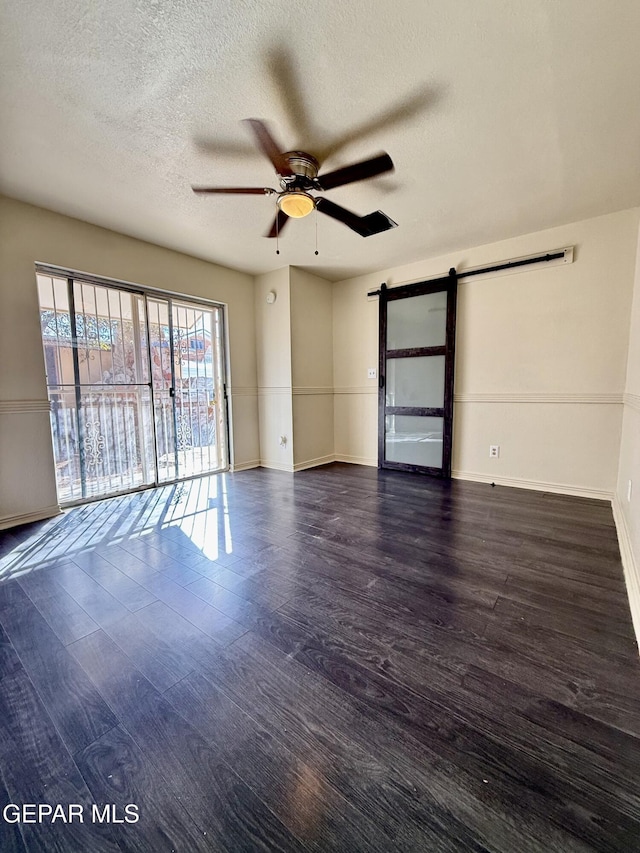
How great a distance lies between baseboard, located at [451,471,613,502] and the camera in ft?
10.5

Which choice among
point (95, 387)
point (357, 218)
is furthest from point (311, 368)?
point (95, 387)

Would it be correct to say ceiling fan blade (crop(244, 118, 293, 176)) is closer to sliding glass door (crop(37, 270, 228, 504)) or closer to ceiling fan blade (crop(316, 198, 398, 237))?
ceiling fan blade (crop(316, 198, 398, 237))

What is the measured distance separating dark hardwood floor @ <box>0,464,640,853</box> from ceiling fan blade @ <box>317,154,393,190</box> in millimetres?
2251

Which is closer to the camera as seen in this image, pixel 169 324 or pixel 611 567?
pixel 611 567

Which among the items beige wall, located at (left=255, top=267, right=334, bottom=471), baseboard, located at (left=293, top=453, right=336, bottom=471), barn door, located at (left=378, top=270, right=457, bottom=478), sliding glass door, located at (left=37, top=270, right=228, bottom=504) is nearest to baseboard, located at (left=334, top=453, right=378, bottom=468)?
baseboard, located at (left=293, top=453, right=336, bottom=471)

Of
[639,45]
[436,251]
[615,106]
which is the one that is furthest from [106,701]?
[436,251]

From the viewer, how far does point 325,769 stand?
966 millimetres

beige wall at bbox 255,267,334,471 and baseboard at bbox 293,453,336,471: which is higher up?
beige wall at bbox 255,267,334,471

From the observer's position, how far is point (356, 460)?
4.93 meters

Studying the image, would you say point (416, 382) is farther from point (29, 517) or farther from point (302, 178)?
point (29, 517)

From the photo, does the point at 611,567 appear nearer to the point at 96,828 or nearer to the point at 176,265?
the point at 96,828

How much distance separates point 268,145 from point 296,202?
1.06ft

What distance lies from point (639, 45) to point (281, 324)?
11.3 feet

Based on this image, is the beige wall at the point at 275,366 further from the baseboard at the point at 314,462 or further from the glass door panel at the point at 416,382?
the glass door panel at the point at 416,382
